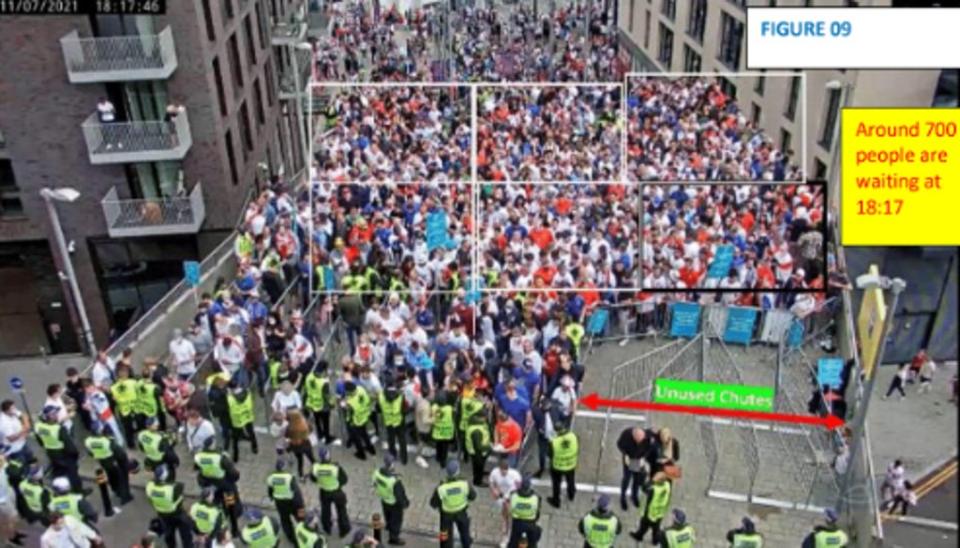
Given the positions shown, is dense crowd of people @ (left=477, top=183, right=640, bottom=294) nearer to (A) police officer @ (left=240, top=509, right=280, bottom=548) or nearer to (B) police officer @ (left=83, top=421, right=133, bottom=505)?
(A) police officer @ (left=240, top=509, right=280, bottom=548)

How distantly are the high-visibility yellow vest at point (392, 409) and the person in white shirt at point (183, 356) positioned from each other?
3782mm

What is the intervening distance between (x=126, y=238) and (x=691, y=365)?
16.0 metres

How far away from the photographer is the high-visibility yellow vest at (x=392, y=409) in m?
14.0

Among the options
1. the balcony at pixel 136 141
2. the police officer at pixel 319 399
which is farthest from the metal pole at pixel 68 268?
the police officer at pixel 319 399

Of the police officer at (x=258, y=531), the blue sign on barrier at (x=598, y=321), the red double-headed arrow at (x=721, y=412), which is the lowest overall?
the red double-headed arrow at (x=721, y=412)

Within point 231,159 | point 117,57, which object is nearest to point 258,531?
point 117,57

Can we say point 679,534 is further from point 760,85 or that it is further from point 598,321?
point 760,85

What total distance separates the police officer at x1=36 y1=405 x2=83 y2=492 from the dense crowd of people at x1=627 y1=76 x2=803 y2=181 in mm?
15651

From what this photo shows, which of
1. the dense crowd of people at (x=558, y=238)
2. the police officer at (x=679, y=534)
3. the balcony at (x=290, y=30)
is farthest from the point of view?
the balcony at (x=290, y=30)

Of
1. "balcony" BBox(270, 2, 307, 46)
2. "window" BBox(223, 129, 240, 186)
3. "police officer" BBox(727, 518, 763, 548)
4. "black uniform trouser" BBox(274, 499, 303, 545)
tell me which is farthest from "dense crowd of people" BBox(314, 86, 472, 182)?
"police officer" BBox(727, 518, 763, 548)

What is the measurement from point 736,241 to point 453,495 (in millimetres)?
10079

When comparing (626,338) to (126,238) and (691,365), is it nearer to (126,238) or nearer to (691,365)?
(691,365)

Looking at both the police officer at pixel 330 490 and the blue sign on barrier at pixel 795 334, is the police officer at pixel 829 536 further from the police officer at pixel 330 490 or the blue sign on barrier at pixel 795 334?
the blue sign on barrier at pixel 795 334

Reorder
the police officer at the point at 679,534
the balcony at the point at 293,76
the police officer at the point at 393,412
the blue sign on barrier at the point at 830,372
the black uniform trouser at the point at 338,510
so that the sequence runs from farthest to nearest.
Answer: the balcony at the point at 293,76
the blue sign on barrier at the point at 830,372
the police officer at the point at 393,412
the black uniform trouser at the point at 338,510
the police officer at the point at 679,534
